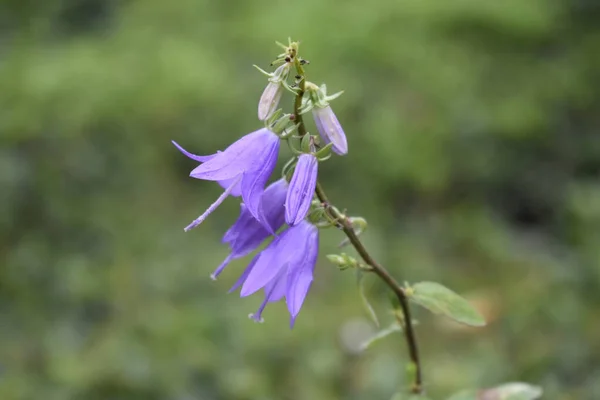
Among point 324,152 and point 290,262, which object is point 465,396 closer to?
point 290,262

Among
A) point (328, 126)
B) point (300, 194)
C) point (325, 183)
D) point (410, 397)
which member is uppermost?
point (325, 183)

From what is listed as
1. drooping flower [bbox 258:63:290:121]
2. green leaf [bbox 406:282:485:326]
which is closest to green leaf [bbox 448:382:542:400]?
green leaf [bbox 406:282:485:326]

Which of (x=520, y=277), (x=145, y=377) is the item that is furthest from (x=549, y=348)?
(x=145, y=377)

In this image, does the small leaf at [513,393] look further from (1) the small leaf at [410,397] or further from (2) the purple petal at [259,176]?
(2) the purple petal at [259,176]

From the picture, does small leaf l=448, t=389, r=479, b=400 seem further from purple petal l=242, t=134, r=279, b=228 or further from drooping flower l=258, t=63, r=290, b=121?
drooping flower l=258, t=63, r=290, b=121

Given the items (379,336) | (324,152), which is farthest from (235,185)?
(379,336)

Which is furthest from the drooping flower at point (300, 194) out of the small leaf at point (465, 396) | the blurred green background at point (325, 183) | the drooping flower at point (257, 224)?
the blurred green background at point (325, 183)

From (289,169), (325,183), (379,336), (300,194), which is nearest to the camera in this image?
(300,194)
